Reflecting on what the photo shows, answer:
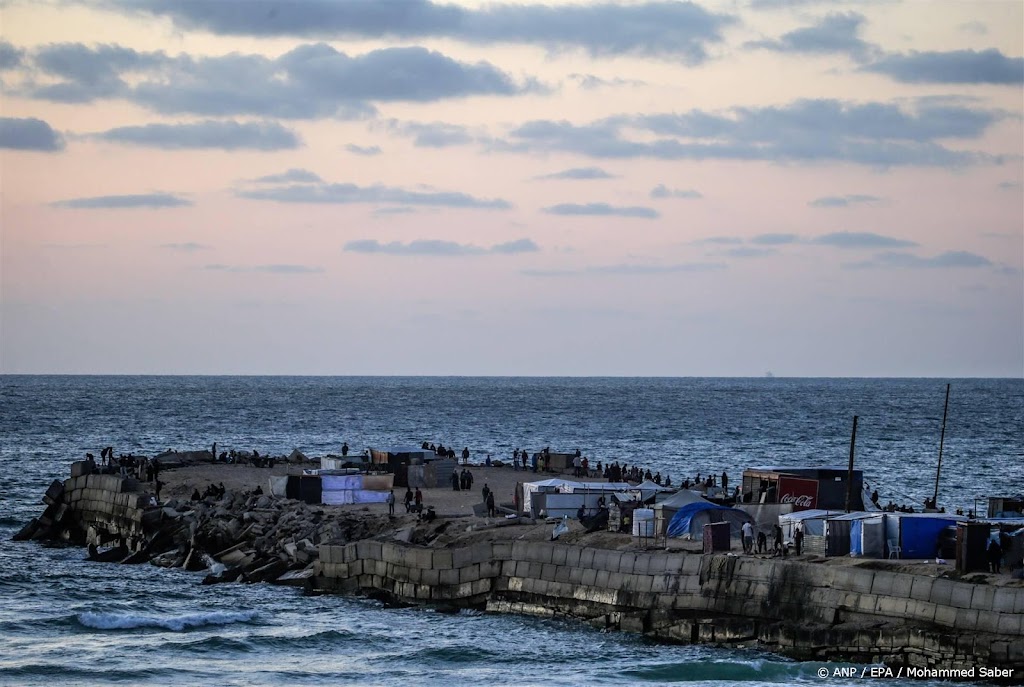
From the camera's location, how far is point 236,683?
3288 centimetres

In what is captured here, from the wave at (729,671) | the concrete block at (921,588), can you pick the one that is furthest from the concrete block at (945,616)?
the wave at (729,671)

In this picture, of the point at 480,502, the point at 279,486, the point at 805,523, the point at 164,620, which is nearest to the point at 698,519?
the point at 805,523

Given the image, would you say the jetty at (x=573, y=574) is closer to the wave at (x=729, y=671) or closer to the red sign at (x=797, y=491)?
the wave at (x=729, y=671)

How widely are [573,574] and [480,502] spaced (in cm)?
1561

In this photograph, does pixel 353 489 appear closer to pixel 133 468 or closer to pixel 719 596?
pixel 133 468

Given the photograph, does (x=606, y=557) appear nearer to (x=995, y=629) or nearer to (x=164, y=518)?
(x=995, y=629)

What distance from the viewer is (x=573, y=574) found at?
37.3 m

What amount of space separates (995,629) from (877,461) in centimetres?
7235

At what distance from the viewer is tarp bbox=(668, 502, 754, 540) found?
39.2 meters

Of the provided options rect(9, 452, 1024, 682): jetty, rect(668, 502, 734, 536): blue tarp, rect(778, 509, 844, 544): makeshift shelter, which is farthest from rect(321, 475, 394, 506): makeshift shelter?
rect(778, 509, 844, 544): makeshift shelter

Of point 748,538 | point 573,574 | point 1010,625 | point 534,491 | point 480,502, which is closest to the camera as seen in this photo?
point 1010,625

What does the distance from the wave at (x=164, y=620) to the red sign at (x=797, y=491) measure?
1760 cm

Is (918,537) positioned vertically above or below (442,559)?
above

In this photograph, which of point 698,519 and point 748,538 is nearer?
point 748,538
